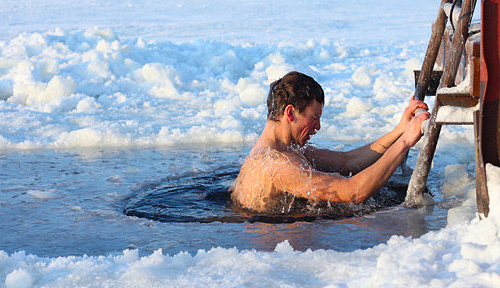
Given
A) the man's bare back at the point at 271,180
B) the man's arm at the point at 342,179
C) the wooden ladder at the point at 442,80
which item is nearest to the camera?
the wooden ladder at the point at 442,80

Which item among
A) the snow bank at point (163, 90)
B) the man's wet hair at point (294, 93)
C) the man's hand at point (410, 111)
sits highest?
the man's wet hair at point (294, 93)

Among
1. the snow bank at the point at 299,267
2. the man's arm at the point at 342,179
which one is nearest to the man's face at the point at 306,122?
the man's arm at the point at 342,179

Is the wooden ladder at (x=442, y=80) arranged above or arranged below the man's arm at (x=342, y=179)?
above

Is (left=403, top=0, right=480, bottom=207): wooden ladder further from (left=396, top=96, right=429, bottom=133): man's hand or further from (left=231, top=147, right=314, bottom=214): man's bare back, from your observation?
(left=231, top=147, right=314, bottom=214): man's bare back

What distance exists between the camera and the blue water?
10.6ft

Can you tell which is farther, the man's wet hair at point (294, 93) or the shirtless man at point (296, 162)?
the man's wet hair at point (294, 93)

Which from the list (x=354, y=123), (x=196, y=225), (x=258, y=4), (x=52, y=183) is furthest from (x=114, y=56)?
(x=258, y=4)

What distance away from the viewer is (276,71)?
1132cm

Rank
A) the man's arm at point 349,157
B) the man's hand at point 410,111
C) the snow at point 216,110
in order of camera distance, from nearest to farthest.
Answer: the snow at point 216,110 < the man's hand at point 410,111 < the man's arm at point 349,157

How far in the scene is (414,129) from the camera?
3.67 meters

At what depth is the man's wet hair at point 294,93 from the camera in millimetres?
3875

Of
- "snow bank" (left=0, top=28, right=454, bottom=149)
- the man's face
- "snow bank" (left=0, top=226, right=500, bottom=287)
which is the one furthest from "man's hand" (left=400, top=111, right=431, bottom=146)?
"snow bank" (left=0, top=28, right=454, bottom=149)

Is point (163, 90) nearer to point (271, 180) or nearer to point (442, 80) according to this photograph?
point (271, 180)

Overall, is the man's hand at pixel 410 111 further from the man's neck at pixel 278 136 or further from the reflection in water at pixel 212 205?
the man's neck at pixel 278 136
